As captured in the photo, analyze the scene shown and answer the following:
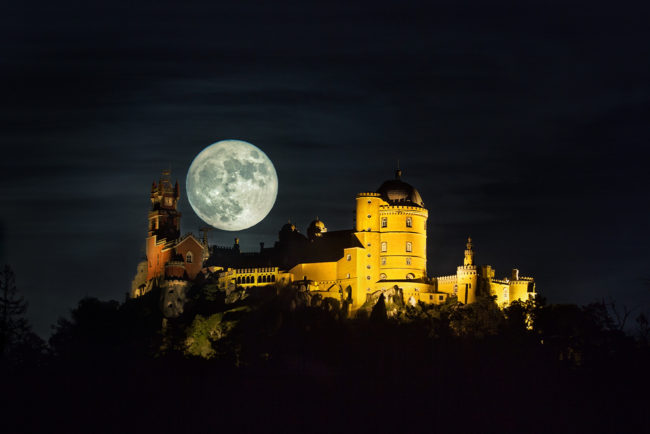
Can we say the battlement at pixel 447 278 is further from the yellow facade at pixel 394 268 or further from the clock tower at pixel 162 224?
the clock tower at pixel 162 224

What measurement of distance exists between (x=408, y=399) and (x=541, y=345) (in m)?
19.5

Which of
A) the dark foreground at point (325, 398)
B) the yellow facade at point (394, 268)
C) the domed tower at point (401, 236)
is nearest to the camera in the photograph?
the dark foreground at point (325, 398)

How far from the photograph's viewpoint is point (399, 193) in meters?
160

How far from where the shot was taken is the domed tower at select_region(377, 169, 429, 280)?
513ft

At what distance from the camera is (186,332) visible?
136000mm

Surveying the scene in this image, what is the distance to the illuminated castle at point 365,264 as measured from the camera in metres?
154

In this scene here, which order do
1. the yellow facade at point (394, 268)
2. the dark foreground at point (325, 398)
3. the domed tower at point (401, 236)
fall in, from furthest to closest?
1. the domed tower at point (401, 236)
2. the yellow facade at point (394, 268)
3. the dark foreground at point (325, 398)

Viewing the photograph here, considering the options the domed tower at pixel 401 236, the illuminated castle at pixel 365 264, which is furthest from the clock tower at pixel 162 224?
the domed tower at pixel 401 236

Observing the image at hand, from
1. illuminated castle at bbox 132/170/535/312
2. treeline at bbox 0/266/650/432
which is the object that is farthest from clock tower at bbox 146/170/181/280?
treeline at bbox 0/266/650/432

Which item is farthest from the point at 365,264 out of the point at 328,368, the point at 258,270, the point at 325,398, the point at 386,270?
the point at 325,398

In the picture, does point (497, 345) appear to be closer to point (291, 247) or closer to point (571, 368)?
point (571, 368)

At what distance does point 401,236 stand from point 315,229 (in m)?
13.2

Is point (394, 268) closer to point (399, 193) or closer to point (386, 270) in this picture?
point (386, 270)

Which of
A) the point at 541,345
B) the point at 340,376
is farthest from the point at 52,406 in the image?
the point at 541,345
